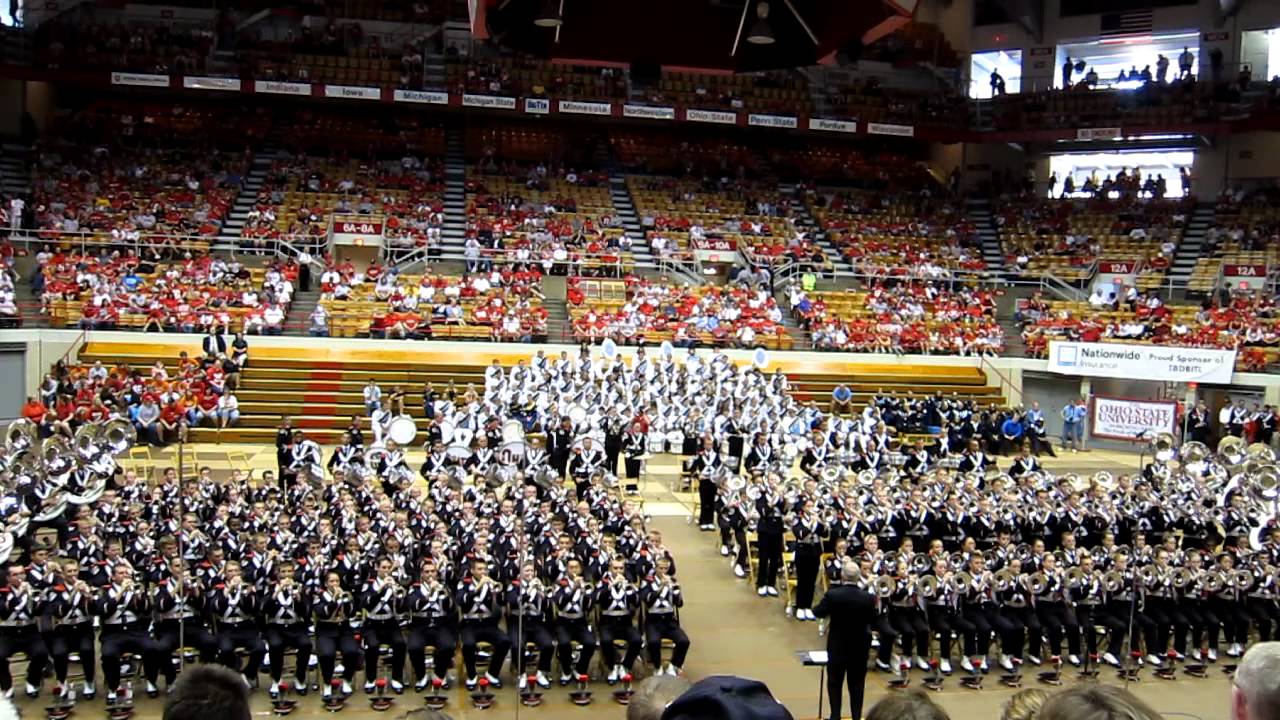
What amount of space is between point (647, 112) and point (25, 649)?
2722cm

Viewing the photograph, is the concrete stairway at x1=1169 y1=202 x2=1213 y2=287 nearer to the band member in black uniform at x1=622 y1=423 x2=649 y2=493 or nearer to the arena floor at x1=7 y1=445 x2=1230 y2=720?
the band member in black uniform at x1=622 y1=423 x2=649 y2=493

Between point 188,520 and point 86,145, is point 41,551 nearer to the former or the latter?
point 188,520

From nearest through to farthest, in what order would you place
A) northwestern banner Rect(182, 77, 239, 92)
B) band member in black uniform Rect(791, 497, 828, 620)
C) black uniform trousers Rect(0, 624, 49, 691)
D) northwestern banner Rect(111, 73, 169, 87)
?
black uniform trousers Rect(0, 624, 49, 691)
band member in black uniform Rect(791, 497, 828, 620)
northwestern banner Rect(111, 73, 169, 87)
northwestern banner Rect(182, 77, 239, 92)

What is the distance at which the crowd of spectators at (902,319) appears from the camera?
2936 cm

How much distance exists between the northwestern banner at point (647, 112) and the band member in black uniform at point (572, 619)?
24982 millimetres

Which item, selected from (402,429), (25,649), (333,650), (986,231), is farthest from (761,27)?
(986,231)

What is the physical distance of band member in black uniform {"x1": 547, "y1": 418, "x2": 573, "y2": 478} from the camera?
20578 mm

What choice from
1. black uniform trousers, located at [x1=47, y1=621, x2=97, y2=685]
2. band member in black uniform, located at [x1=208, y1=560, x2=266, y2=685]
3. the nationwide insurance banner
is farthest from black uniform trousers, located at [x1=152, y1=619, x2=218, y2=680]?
the nationwide insurance banner

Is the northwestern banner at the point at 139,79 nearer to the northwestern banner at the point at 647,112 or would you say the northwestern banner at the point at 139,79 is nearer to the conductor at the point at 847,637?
the northwestern banner at the point at 647,112

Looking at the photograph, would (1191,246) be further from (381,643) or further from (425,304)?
(381,643)

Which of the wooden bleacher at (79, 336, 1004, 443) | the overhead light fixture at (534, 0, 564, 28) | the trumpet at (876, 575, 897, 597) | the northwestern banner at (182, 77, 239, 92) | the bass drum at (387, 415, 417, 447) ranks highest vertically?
the northwestern banner at (182, 77, 239, 92)

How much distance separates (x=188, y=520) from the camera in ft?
40.4

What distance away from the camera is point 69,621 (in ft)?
35.9

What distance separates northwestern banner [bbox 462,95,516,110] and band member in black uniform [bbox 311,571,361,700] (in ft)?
81.0
